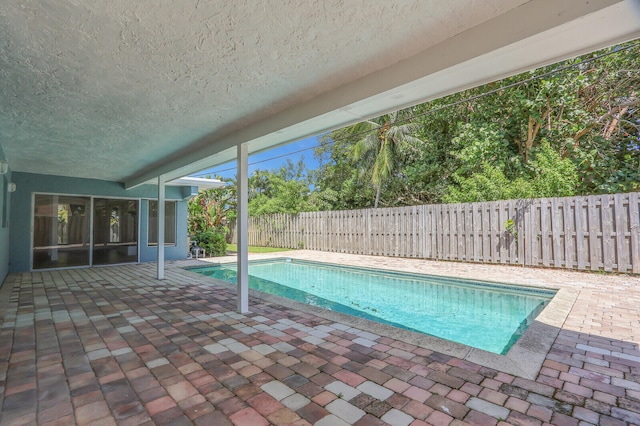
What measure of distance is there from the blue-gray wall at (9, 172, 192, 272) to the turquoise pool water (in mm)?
3061

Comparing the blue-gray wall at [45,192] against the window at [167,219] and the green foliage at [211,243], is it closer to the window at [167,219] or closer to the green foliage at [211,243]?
the window at [167,219]

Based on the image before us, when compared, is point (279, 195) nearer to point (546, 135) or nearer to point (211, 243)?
point (211, 243)

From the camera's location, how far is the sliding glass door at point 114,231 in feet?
31.1

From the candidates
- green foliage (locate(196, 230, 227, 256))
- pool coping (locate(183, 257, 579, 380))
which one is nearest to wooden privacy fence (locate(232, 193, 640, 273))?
pool coping (locate(183, 257, 579, 380))

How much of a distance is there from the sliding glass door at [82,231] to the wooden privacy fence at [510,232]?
7561 mm

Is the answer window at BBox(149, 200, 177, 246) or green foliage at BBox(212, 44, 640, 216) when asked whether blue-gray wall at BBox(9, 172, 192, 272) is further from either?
green foliage at BBox(212, 44, 640, 216)

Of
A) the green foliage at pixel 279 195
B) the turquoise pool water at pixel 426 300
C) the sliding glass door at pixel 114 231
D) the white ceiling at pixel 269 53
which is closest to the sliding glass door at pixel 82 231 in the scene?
the sliding glass door at pixel 114 231

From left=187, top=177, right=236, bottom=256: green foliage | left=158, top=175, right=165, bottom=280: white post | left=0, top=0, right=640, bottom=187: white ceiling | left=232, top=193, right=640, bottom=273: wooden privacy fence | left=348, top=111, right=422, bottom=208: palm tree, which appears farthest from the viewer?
left=348, top=111, right=422, bottom=208: palm tree

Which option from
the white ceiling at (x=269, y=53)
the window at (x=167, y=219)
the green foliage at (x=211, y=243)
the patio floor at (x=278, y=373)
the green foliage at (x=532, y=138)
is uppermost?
the green foliage at (x=532, y=138)

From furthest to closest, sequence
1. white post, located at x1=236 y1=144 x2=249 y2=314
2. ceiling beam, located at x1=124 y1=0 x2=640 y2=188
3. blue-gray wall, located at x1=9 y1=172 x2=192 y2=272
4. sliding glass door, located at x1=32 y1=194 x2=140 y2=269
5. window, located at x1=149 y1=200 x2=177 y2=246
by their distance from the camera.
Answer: window, located at x1=149 y1=200 x2=177 y2=246
sliding glass door, located at x1=32 y1=194 x2=140 y2=269
blue-gray wall, located at x1=9 y1=172 x2=192 y2=272
white post, located at x1=236 y1=144 x2=249 y2=314
ceiling beam, located at x1=124 y1=0 x2=640 y2=188

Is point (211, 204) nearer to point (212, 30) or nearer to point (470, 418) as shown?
point (212, 30)

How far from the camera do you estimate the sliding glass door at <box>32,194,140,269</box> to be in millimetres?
8672

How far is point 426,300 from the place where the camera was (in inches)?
242

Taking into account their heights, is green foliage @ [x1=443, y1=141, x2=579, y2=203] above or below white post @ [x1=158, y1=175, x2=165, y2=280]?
above
